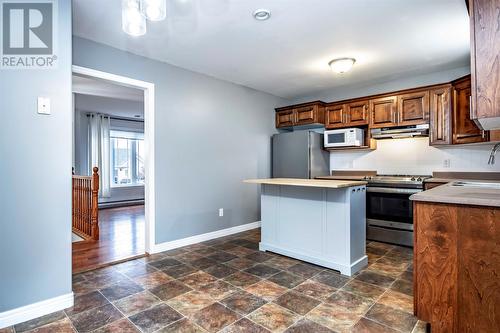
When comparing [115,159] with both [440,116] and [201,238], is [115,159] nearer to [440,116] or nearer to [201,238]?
[201,238]

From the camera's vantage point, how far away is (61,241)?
2082mm

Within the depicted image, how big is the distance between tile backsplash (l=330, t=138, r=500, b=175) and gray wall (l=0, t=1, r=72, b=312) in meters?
4.13

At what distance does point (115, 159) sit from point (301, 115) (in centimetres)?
562

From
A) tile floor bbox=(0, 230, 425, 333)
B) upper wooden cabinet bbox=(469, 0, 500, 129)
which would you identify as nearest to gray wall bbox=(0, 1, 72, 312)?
tile floor bbox=(0, 230, 425, 333)

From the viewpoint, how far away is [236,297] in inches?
88.3

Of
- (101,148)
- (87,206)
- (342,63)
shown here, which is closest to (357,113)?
(342,63)

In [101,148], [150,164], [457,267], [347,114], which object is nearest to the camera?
[457,267]

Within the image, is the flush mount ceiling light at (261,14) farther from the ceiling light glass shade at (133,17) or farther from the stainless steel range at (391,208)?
the stainless steel range at (391,208)

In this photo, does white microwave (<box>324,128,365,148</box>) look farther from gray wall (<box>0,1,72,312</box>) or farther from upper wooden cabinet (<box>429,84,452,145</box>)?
gray wall (<box>0,1,72,312</box>)

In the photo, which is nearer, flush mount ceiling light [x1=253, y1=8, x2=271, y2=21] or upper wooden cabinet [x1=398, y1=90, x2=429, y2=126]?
flush mount ceiling light [x1=253, y1=8, x2=271, y2=21]

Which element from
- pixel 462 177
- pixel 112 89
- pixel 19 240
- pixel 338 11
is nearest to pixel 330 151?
pixel 462 177

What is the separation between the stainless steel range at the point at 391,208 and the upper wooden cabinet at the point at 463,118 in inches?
27.0

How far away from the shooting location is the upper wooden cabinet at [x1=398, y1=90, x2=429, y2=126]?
12.1ft

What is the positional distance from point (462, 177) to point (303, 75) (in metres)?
2.57
